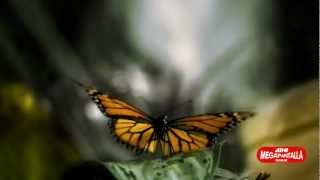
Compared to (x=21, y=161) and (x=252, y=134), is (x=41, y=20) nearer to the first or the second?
(x=21, y=161)

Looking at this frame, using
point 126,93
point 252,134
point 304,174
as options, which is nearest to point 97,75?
point 126,93

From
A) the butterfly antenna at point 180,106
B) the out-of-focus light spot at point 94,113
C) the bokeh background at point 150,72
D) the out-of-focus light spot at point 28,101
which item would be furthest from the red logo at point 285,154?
the out-of-focus light spot at point 28,101

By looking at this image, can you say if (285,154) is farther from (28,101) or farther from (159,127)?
(28,101)

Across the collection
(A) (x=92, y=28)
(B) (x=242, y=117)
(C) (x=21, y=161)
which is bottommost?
(C) (x=21, y=161)

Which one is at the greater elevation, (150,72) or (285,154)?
(150,72)

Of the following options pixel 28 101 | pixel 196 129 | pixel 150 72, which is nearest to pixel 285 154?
pixel 196 129

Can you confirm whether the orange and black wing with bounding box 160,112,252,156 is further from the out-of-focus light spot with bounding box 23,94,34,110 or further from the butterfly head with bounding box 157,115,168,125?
the out-of-focus light spot with bounding box 23,94,34,110

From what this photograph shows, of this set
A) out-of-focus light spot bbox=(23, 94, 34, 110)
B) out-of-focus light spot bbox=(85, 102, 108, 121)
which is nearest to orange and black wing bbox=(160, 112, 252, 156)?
out-of-focus light spot bbox=(85, 102, 108, 121)
